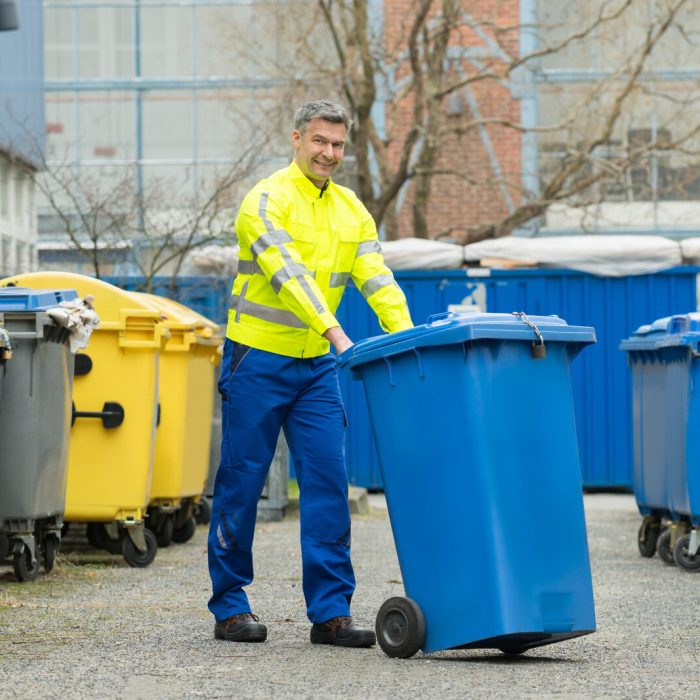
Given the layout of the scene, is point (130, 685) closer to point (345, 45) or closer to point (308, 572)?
point (308, 572)

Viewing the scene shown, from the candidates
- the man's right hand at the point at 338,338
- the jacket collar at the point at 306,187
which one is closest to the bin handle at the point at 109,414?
the jacket collar at the point at 306,187

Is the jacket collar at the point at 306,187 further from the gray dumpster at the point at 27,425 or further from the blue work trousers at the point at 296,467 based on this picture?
the gray dumpster at the point at 27,425

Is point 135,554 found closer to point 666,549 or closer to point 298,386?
point 666,549

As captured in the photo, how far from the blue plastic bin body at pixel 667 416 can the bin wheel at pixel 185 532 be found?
8.83 ft

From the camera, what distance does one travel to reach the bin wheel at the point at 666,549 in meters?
8.80

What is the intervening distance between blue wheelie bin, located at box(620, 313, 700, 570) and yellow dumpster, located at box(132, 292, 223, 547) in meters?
2.48

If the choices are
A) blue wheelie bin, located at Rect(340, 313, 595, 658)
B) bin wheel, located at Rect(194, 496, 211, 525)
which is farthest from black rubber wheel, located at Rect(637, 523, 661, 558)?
blue wheelie bin, located at Rect(340, 313, 595, 658)

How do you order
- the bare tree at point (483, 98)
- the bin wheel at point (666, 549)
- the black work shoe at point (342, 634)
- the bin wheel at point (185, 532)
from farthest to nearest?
the bare tree at point (483, 98) → the bin wheel at point (185, 532) → the bin wheel at point (666, 549) → the black work shoe at point (342, 634)

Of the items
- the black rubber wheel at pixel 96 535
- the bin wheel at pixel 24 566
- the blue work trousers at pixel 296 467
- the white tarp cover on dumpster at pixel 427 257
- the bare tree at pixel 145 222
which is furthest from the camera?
the white tarp cover on dumpster at pixel 427 257

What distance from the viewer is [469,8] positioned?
64.8 feet

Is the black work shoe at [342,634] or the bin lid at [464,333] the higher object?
the bin lid at [464,333]

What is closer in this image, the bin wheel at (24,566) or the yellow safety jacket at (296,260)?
the yellow safety jacket at (296,260)

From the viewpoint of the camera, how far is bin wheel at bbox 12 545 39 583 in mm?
7379

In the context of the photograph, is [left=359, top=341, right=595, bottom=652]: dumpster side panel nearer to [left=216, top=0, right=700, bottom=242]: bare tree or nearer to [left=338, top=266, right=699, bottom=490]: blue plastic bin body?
[left=338, top=266, right=699, bottom=490]: blue plastic bin body
